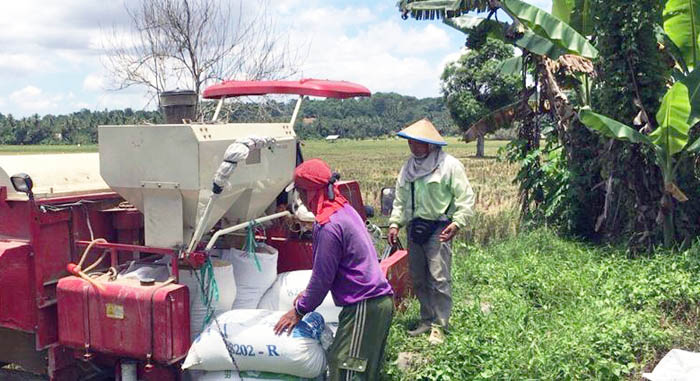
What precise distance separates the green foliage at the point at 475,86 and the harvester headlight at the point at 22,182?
2935 cm

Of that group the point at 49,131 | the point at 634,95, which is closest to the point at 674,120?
the point at 634,95

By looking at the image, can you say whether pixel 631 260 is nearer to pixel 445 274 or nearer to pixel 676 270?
pixel 676 270

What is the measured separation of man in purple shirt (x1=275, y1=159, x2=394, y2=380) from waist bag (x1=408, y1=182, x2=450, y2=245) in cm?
103

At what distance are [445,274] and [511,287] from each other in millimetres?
1901

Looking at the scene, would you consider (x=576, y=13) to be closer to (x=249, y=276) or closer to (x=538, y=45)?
(x=538, y=45)

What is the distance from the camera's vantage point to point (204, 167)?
3992mm

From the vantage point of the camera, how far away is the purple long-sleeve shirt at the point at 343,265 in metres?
3.63

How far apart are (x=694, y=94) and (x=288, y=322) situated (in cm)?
539

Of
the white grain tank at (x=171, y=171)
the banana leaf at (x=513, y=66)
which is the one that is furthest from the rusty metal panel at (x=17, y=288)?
the banana leaf at (x=513, y=66)

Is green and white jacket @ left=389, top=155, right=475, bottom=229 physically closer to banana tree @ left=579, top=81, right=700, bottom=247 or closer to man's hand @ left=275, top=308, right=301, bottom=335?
man's hand @ left=275, top=308, right=301, bottom=335

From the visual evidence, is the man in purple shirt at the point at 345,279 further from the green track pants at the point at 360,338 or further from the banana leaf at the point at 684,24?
the banana leaf at the point at 684,24

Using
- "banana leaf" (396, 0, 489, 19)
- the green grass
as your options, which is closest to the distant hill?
"banana leaf" (396, 0, 489, 19)

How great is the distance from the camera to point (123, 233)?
16.5ft

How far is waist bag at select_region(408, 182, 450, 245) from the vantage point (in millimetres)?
4750
